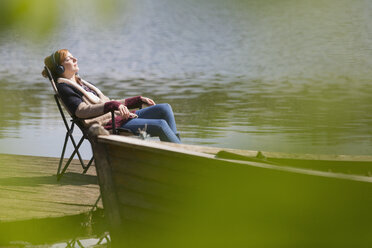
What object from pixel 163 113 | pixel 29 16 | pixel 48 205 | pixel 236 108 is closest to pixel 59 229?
pixel 48 205

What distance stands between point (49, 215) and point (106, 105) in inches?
34.1

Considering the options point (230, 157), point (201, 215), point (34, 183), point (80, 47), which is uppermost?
point (230, 157)

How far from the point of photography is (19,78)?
1989 centimetres

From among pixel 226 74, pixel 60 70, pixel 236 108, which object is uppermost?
pixel 60 70

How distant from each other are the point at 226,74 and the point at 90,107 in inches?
650


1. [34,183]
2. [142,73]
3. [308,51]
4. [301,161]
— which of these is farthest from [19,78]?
[301,161]

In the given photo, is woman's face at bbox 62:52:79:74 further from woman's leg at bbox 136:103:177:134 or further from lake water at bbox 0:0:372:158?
woman's leg at bbox 136:103:177:134

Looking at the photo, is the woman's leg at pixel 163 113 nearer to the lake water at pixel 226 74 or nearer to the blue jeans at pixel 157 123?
the blue jeans at pixel 157 123

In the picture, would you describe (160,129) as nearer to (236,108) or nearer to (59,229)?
(59,229)

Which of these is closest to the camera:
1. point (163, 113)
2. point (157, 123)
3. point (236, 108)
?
point (157, 123)

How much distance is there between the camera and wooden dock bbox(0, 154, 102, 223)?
4.16 m

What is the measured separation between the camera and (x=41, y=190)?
15.8 feet

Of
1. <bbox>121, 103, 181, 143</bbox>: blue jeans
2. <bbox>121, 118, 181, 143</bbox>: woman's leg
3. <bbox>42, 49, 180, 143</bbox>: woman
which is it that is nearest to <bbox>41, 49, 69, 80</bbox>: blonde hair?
<bbox>42, 49, 180, 143</bbox>: woman

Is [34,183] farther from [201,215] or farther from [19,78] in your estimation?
[19,78]
